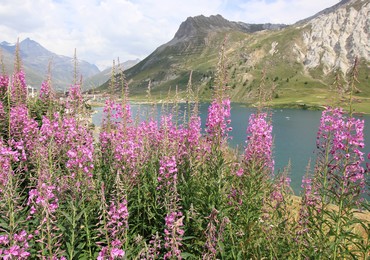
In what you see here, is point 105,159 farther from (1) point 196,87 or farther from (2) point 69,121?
(1) point 196,87

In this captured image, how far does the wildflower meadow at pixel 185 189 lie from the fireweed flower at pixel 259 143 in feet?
0.09

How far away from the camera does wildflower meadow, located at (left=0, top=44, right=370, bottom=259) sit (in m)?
5.25

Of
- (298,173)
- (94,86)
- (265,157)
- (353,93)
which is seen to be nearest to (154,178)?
(265,157)

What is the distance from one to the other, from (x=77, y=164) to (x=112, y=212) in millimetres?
2152

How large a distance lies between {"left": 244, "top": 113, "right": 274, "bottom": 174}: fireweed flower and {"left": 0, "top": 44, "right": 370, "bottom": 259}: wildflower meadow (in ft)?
0.09

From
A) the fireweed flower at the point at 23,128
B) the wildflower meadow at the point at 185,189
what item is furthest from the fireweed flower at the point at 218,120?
the fireweed flower at the point at 23,128

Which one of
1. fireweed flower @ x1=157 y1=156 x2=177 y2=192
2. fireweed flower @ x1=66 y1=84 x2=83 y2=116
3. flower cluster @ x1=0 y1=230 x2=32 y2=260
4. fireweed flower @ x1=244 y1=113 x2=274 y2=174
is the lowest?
flower cluster @ x1=0 y1=230 x2=32 y2=260

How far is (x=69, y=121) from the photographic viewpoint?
24.6ft

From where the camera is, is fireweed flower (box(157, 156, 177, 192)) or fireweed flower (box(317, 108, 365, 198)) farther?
fireweed flower (box(157, 156, 177, 192))

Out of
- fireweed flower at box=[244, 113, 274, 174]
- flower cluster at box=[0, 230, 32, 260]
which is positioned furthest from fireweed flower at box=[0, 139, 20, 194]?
fireweed flower at box=[244, 113, 274, 174]

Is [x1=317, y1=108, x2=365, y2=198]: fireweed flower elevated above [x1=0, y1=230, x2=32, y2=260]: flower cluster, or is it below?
above

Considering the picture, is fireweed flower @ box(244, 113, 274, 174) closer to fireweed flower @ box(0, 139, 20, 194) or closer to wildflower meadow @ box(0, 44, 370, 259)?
wildflower meadow @ box(0, 44, 370, 259)

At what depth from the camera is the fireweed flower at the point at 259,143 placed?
7.03m

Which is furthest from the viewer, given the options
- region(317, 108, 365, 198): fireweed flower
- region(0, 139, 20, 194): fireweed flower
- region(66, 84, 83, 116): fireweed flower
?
region(66, 84, 83, 116): fireweed flower
